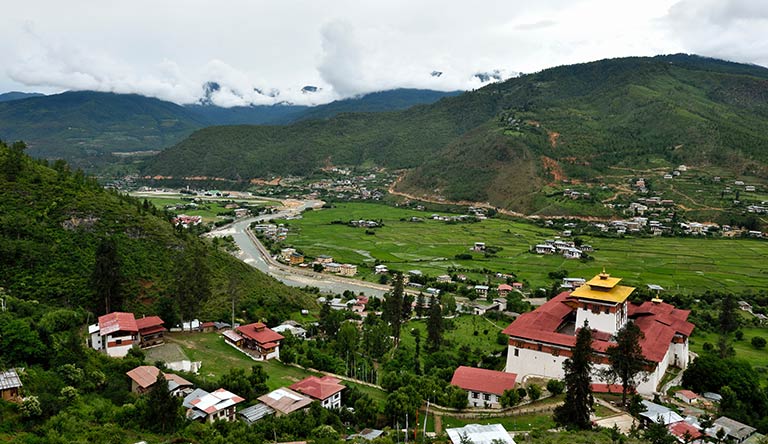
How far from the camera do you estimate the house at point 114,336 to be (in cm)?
2834

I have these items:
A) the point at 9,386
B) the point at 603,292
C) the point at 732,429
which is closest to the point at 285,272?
the point at 603,292

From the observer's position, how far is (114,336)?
2856 cm

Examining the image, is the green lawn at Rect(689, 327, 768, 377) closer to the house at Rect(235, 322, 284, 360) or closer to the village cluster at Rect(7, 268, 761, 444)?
the village cluster at Rect(7, 268, 761, 444)

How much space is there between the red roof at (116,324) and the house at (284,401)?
9.57 m

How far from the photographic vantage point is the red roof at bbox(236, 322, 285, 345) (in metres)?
32.7

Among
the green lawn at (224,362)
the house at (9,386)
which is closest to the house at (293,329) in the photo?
the green lawn at (224,362)

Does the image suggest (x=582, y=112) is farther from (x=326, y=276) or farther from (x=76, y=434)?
(x=76, y=434)

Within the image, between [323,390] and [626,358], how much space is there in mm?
15523

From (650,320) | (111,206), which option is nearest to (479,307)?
(650,320)

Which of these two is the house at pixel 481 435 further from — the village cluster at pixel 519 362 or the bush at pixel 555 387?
the bush at pixel 555 387

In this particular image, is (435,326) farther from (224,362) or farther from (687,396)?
(687,396)

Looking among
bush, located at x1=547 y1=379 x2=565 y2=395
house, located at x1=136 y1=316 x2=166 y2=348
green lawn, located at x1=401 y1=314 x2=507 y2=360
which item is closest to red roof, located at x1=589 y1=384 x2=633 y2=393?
bush, located at x1=547 y1=379 x2=565 y2=395

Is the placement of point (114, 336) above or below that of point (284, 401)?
above

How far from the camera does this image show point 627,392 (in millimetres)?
28688
